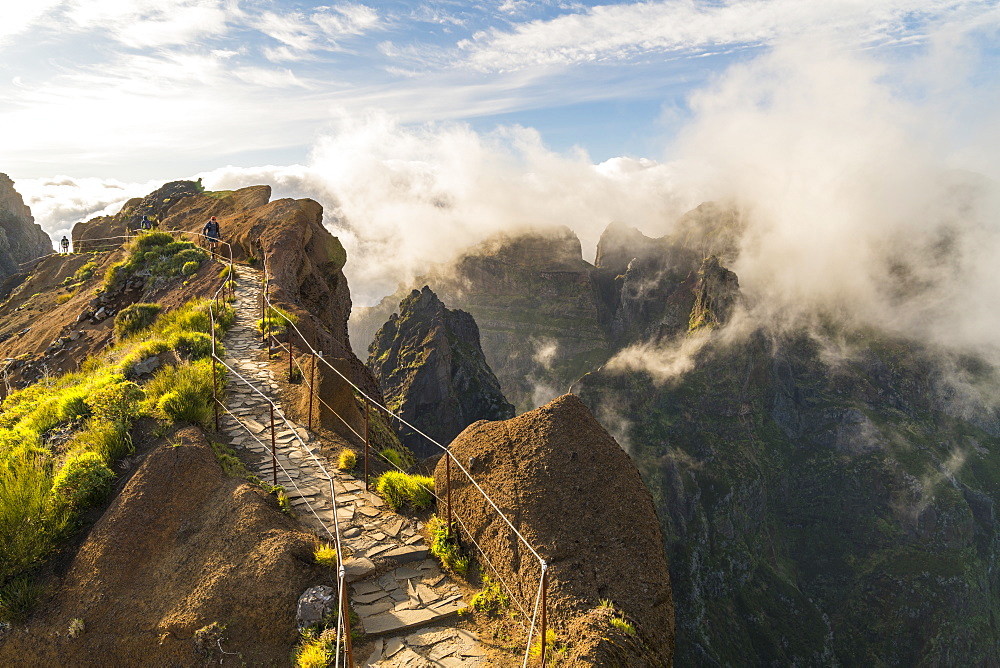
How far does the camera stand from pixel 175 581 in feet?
28.2

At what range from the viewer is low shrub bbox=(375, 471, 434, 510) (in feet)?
38.5

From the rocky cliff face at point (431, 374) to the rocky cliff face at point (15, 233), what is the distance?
3099 inches

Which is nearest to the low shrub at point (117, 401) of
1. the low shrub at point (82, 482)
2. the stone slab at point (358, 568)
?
the low shrub at point (82, 482)

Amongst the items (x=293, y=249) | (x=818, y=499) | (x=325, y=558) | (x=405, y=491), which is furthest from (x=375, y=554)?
(x=818, y=499)

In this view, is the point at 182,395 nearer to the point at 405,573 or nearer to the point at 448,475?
the point at 448,475

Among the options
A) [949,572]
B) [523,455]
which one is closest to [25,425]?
[523,455]

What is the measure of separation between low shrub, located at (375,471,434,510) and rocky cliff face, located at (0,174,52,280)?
121m

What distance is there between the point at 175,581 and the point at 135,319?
19.8 metres

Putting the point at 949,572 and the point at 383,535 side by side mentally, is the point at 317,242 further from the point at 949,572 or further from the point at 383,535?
the point at 949,572

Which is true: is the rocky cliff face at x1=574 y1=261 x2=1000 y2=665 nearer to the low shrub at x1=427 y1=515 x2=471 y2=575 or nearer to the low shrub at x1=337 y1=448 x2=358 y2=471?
the low shrub at x1=337 y1=448 x2=358 y2=471

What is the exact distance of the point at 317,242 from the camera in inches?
1443

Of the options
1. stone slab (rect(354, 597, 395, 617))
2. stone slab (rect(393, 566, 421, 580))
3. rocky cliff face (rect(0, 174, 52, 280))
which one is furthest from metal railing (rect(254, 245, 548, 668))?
rocky cliff face (rect(0, 174, 52, 280))

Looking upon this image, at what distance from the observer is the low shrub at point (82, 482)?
9.70 m

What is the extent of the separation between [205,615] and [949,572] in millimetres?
178985
